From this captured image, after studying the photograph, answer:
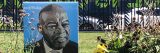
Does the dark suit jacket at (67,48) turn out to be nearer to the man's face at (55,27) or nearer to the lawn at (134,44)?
the man's face at (55,27)

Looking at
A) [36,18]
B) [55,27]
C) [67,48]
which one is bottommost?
[67,48]

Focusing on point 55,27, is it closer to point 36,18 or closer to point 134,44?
point 36,18

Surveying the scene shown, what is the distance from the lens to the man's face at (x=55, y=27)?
735 cm

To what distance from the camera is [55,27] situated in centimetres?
736

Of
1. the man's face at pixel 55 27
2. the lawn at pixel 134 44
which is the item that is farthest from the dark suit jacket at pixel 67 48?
the lawn at pixel 134 44

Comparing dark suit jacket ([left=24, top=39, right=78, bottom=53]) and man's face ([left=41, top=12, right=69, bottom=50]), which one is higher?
man's face ([left=41, top=12, right=69, bottom=50])

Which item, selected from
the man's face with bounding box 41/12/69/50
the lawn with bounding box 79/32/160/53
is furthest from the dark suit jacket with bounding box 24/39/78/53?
the lawn with bounding box 79/32/160/53

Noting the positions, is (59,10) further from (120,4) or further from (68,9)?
(120,4)

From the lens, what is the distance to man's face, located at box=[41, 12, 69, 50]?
7.35m

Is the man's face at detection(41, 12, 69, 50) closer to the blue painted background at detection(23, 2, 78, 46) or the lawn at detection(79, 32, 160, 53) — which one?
the blue painted background at detection(23, 2, 78, 46)

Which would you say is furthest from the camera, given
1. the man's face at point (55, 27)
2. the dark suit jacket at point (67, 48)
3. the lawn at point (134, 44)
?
the dark suit jacket at point (67, 48)

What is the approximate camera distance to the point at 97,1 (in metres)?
19.4

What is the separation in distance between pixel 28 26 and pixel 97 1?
12120mm

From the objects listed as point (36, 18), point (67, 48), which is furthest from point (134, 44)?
point (36, 18)
